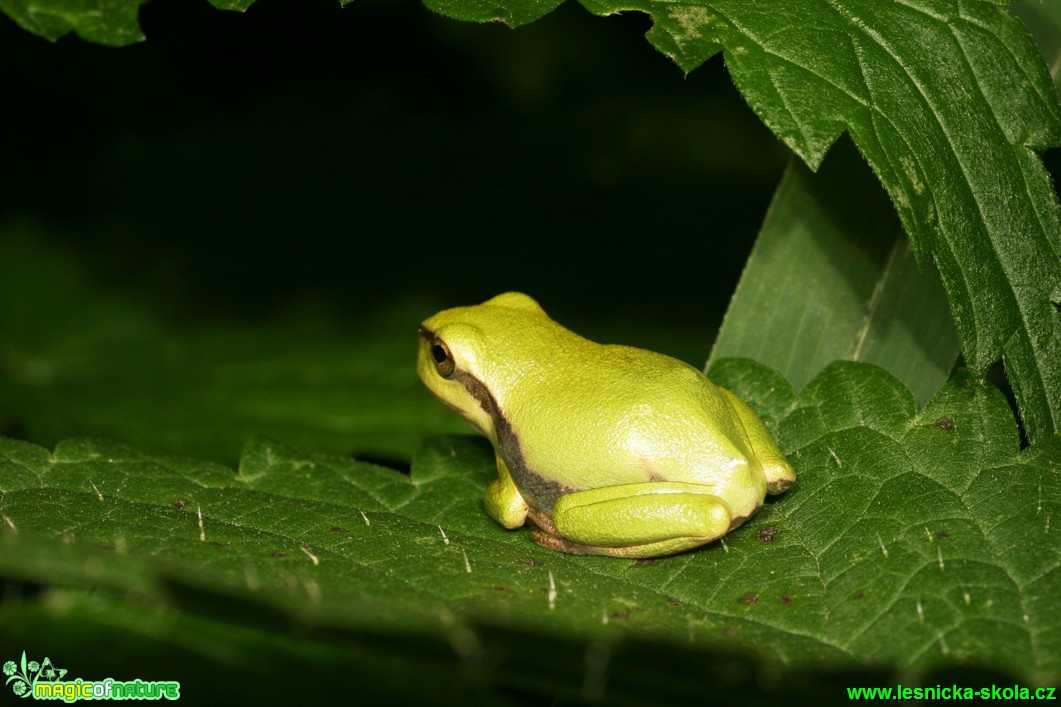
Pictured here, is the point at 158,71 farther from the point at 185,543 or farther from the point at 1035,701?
the point at 1035,701

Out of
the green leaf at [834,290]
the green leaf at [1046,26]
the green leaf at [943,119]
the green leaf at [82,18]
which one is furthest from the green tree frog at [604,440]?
the green leaf at [1046,26]

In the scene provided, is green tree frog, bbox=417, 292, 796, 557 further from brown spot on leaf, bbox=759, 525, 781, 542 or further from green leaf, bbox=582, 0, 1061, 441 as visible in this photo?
green leaf, bbox=582, 0, 1061, 441

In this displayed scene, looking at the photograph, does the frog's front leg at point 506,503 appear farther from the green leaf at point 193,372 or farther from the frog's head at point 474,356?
the green leaf at point 193,372

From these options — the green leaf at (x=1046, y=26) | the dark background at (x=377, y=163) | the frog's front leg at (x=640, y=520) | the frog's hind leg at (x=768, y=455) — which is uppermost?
the green leaf at (x=1046, y=26)

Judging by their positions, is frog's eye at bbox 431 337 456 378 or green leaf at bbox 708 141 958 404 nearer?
frog's eye at bbox 431 337 456 378

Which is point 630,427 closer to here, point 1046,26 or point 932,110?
point 932,110

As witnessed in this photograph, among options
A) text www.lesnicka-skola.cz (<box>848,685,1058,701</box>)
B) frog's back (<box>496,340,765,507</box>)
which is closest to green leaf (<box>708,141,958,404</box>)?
frog's back (<box>496,340,765,507</box>)

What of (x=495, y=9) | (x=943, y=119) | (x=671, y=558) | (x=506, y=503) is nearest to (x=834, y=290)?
(x=943, y=119)
